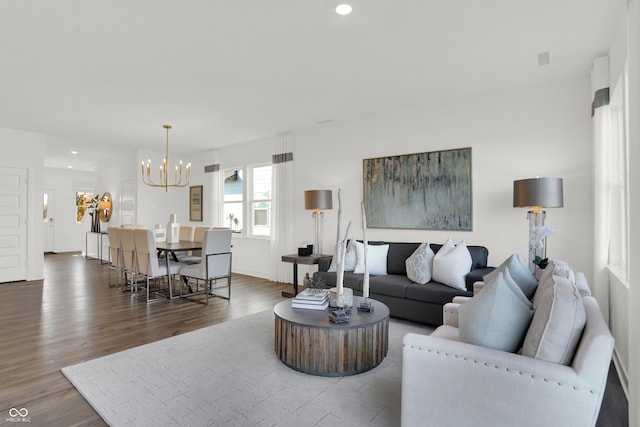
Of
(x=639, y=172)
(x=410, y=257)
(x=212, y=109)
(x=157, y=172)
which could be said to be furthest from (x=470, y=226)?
(x=157, y=172)

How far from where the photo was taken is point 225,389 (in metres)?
2.37

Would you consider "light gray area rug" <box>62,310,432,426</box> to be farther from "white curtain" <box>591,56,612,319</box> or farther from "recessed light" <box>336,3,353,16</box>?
"recessed light" <box>336,3,353,16</box>

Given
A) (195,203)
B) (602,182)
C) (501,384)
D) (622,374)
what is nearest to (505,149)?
(602,182)

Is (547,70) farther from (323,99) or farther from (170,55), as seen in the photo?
(170,55)

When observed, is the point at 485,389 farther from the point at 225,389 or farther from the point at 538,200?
the point at 538,200

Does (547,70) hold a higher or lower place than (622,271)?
higher

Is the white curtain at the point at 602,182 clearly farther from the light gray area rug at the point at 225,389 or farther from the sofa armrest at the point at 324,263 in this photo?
the sofa armrest at the point at 324,263

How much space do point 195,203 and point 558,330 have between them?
7.67 meters

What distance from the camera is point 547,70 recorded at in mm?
3490

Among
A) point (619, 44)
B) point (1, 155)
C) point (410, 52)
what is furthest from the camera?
point (1, 155)

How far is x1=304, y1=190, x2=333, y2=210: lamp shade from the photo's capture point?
507 cm

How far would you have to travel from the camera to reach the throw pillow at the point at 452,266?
354 cm

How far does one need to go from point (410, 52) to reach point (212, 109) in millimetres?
2761

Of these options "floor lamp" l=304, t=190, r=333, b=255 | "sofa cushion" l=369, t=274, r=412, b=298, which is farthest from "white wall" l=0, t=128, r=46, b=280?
"sofa cushion" l=369, t=274, r=412, b=298
